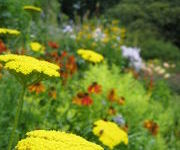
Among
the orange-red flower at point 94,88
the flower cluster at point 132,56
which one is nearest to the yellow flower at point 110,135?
the orange-red flower at point 94,88

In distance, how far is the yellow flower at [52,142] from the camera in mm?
1642

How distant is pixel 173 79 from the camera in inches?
502

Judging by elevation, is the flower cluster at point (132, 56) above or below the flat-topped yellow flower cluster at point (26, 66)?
below

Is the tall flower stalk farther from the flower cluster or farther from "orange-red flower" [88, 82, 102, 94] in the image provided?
the flower cluster

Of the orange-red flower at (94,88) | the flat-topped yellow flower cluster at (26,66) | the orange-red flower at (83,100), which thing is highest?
the flat-topped yellow flower cluster at (26,66)

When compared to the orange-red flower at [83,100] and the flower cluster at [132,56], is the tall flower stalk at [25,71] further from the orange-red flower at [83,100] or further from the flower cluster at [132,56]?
the flower cluster at [132,56]

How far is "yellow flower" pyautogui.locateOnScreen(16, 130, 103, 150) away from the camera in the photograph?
1.64 m

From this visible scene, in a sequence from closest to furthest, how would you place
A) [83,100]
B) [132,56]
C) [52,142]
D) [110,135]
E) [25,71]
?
[52,142] < [25,71] < [110,135] < [83,100] < [132,56]

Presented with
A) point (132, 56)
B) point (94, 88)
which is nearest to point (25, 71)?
point (94, 88)

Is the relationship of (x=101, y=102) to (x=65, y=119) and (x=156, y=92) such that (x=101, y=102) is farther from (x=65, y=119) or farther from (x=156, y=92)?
(x=156, y=92)

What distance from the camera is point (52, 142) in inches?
66.5

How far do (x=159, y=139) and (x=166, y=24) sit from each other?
13.7 metres

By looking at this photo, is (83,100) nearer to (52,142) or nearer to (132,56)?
(52,142)

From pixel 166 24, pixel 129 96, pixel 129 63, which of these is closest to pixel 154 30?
pixel 166 24
